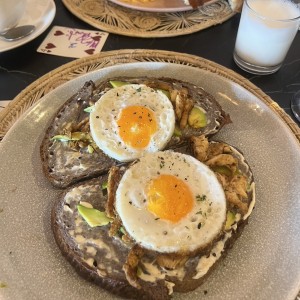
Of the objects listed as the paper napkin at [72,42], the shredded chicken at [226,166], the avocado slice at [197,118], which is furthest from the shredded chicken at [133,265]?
the paper napkin at [72,42]

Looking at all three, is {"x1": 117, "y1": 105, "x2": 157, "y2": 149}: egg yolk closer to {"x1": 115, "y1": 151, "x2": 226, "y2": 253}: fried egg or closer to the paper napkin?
{"x1": 115, "y1": 151, "x2": 226, "y2": 253}: fried egg

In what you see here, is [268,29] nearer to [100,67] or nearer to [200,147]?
[200,147]

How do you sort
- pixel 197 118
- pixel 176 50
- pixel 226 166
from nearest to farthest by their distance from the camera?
1. pixel 226 166
2. pixel 197 118
3. pixel 176 50

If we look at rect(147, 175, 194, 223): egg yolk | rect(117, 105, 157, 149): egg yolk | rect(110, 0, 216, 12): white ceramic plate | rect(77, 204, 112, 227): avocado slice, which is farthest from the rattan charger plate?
rect(147, 175, 194, 223): egg yolk

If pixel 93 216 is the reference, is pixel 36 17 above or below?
above

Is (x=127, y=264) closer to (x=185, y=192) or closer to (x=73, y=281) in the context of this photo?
(x=73, y=281)

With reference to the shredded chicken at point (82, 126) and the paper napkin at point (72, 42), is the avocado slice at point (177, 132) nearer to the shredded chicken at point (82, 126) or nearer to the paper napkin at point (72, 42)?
the shredded chicken at point (82, 126)

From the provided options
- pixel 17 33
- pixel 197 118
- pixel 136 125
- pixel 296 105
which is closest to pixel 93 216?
pixel 136 125
